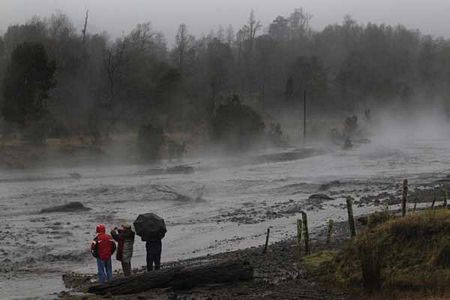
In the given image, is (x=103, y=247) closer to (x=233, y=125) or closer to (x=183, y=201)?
(x=183, y=201)

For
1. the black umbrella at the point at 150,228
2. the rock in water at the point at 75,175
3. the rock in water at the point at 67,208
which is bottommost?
the rock in water at the point at 67,208

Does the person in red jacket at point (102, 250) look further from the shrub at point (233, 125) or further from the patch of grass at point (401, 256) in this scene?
the shrub at point (233, 125)

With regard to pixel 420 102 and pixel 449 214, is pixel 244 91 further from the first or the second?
pixel 449 214

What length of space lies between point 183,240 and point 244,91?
12308 centimetres

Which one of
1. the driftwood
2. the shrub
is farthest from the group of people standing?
the shrub

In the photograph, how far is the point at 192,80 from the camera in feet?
414

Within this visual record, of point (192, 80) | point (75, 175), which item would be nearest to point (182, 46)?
point (192, 80)

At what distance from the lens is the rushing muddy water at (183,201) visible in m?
24.6

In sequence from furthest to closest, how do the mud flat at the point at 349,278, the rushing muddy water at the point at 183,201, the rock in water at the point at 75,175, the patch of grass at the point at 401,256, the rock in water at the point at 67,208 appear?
the rock in water at the point at 75,175 → the rock in water at the point at 67,208 → the rushing muddy water at the point at 183,201 → the patch of grass at the point at 401,256 → the mud flat at the point at 349,278

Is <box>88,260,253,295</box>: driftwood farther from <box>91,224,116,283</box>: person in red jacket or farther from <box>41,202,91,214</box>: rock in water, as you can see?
<box>41,202,91,214</box>: rock in water

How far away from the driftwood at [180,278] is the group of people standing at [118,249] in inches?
42.4

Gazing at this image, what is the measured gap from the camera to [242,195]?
143ft

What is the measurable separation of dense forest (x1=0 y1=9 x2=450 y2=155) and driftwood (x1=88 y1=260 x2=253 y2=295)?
176 feet

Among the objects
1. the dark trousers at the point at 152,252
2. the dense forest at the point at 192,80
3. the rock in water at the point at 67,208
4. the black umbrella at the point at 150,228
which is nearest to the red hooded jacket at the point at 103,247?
the black umbrella at the point at 150,228
